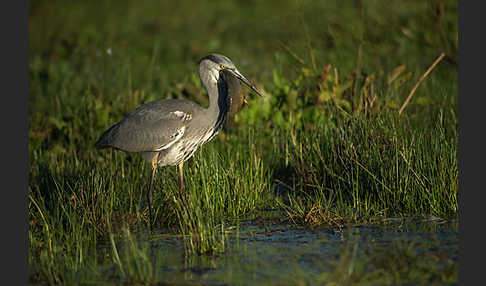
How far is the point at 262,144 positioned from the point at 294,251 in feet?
9.53

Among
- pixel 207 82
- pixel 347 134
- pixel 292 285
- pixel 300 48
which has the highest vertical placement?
pixel 300 48

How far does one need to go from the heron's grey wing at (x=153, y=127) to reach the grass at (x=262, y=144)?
0.34m

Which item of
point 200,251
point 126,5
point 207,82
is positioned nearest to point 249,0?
point 126,5

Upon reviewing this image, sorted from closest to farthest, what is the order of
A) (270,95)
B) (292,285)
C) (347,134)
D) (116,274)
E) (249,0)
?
(292,285)
(116,274)
(347,134)
(270,95)
(249,0)

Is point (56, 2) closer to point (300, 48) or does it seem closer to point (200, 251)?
point (300, 48)

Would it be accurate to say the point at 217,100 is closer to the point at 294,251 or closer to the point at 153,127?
the point at 153,127

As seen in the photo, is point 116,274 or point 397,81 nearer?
point 116,274

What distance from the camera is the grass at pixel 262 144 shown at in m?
5.52

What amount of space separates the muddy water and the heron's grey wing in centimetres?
102

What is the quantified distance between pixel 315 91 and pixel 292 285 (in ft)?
13.2

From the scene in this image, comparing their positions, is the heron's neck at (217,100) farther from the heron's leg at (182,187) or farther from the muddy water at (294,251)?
the muddy water at (294,251)

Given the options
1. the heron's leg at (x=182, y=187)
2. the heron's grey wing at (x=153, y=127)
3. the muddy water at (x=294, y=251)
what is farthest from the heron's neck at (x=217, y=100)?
the muddy water at (x=294, y=251)

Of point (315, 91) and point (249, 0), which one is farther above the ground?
point (249, 0)

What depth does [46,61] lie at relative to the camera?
11914mm
